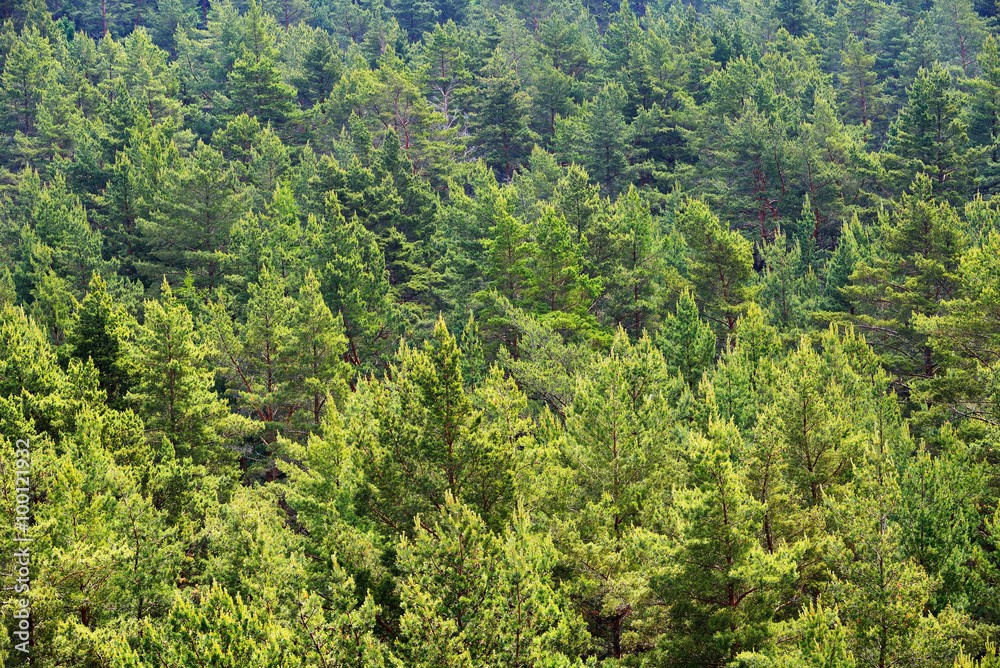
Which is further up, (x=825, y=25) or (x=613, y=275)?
(x=825, y=25)

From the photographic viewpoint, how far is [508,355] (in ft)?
98.7

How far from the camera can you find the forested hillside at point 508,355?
1524 cm

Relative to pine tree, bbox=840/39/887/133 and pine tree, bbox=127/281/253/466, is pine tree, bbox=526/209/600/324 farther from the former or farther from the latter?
pine tree, bbox=840/39/887/133

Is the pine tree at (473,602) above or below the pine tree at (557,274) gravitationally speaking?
above

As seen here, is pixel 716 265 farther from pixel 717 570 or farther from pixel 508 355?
pixel 717 570

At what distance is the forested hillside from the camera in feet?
50.0

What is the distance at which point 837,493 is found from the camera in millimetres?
18938

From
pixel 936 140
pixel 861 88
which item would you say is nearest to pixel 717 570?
pixel 936 140

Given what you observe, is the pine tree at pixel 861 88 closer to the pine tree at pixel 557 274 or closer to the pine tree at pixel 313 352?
the pine tree at pixel 557 274

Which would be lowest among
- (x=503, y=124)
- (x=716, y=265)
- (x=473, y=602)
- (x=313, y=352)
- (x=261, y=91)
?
(x=313, y=352)

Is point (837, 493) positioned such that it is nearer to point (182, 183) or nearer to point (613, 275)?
point (613, 275)

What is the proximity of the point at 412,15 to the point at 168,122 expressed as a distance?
40440 millimetres

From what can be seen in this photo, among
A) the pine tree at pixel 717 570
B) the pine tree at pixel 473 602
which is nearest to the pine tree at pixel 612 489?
the pine tree at pixel 717 570

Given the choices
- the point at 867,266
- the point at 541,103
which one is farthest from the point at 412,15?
the point at 867,266
